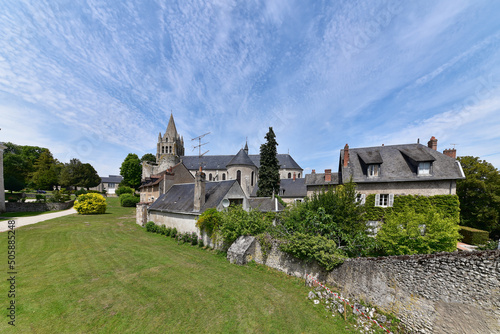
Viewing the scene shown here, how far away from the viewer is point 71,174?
146 ft

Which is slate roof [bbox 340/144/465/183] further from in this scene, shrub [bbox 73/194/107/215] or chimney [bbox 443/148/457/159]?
shrub [bbox 73/194/107/215]

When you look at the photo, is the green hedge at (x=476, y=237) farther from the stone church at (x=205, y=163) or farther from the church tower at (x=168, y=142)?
the church tower at (x=168, y=142)

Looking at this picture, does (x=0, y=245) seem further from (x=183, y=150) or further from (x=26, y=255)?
(x=183, y=150)

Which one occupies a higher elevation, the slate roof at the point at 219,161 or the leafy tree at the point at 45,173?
the slate roof at the point at 219,161

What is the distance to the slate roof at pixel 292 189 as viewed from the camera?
31062 millimetres

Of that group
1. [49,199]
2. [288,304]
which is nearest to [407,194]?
[288,304]

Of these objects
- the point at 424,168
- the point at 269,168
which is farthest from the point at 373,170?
the point at 269,168

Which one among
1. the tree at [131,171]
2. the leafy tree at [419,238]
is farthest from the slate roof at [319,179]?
the tree at [131,171]

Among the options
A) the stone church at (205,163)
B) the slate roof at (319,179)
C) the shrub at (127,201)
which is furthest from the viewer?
the stone church at (205,163)

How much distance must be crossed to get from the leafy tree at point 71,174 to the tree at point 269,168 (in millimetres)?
47920

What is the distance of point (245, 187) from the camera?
3145 centimetres

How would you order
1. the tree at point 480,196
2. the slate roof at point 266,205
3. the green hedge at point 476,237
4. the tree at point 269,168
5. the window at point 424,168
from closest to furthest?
the green hedge at point 476,237 → the window at point 424,168 → the slate roof at point 266,205 → the tree at point 480,196 → the tree at point 269,168

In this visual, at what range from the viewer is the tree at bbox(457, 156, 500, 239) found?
64.0 ft

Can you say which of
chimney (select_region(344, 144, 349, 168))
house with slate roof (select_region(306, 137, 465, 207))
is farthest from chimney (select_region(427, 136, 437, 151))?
chimney (select_region(344, 144, 349, 168))
